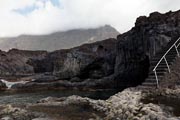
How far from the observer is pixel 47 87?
78875 mm

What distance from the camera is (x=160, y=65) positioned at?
41.9 meters

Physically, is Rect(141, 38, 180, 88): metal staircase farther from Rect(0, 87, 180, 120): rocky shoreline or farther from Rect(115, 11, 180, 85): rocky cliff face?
Rect(115, 11, 180, 85): rocky cliff face

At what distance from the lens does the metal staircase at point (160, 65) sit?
3934cm

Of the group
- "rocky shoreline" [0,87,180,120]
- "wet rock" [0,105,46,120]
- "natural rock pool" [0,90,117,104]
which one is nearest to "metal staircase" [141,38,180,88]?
"rocky shoreline" [0,87,180,120]

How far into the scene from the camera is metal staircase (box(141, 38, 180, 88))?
39.3m

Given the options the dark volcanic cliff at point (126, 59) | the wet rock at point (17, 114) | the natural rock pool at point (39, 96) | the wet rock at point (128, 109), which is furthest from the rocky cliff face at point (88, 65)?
the wet rock at point (17, 114)

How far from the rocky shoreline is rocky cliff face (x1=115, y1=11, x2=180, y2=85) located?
23.7 meters

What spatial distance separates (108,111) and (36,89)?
5083cm

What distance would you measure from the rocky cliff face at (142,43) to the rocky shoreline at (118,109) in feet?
77.6

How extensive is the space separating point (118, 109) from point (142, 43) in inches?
1523

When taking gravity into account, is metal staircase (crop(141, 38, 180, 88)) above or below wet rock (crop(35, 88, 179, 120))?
above

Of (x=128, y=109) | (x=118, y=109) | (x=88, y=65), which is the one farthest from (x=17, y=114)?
(x=88, y=65)

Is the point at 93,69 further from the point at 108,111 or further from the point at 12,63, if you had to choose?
the point at 12,63

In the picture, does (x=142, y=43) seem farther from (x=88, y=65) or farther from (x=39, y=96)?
(x=88, y=65)
